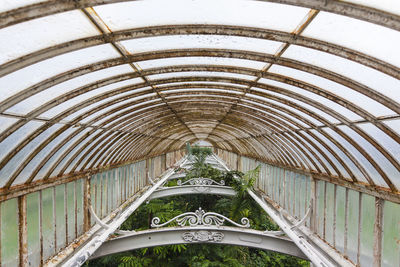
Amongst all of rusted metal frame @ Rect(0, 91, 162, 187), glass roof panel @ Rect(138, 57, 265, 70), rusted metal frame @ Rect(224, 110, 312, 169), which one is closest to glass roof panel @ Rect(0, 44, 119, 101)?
glass roof panel @ Rect(138, 57, 265, 70)

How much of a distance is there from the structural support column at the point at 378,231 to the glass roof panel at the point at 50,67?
5324 mm

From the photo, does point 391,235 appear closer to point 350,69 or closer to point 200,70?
point 350,69

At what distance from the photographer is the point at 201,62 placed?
229 inches

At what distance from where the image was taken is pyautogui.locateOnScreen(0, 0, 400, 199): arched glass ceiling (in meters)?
3.38

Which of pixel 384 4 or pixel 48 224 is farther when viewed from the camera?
pixel 48 224

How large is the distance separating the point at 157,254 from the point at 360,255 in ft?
27.5

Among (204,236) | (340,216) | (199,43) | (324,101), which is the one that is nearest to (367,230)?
(340,216)

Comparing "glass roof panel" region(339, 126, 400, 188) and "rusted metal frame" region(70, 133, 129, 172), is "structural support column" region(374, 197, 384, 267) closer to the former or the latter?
"glass roof panel" region(339, 126, 400, 188)

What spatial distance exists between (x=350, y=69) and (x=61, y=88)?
4.14 metres

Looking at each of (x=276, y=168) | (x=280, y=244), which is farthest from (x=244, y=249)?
(x=280, y=244)

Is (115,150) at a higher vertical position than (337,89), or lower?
lower

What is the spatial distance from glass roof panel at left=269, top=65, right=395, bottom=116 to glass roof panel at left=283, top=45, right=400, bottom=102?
0.43 m

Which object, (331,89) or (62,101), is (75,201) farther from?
(331,89)

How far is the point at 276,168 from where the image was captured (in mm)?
14586
